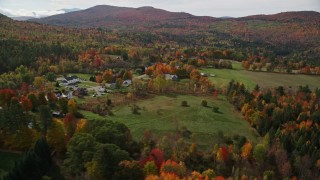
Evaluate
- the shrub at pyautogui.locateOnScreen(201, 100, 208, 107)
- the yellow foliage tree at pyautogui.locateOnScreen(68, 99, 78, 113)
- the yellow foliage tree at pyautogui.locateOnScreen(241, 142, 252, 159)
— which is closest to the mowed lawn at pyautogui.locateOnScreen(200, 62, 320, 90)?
the shrub at pyautogui.locateOnScreen(201, 100, 208, 107)

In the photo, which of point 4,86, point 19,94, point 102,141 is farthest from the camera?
point 4,86

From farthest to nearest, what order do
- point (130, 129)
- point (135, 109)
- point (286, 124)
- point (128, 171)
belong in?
1. point (135, 109)
2. point (286, 124)
3. point (130, 129)
4. point (128, 171)

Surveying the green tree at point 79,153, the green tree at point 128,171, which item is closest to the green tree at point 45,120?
the green tree at point 79,153

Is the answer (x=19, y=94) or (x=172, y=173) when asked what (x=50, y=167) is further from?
(x=19, y=94)

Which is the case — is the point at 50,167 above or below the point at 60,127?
below

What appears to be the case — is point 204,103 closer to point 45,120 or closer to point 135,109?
point 135,109

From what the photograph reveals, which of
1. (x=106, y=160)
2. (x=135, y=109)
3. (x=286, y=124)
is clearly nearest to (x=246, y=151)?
(x=286, y=124)

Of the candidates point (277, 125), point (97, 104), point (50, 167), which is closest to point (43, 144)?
point (50, 167)
